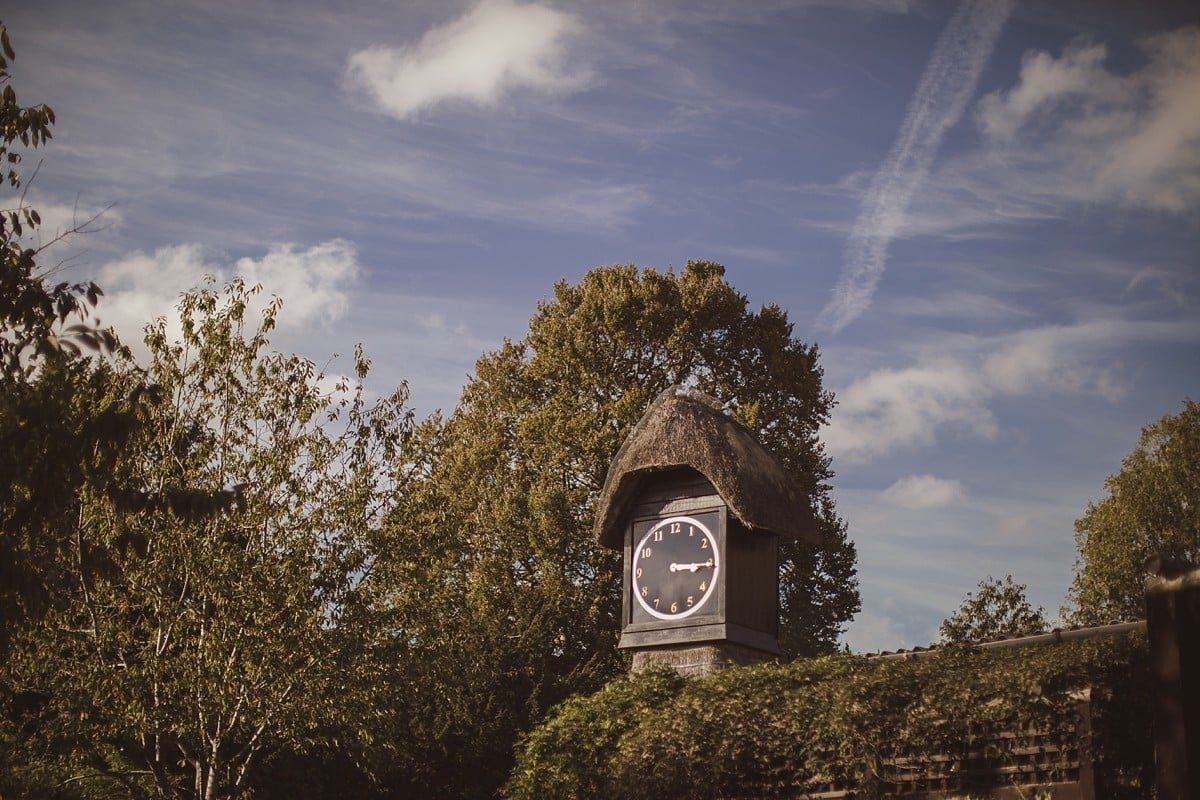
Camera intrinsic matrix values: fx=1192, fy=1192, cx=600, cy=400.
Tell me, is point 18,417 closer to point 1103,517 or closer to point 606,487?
point 606,487

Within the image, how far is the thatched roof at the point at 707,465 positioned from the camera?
51.7 feet

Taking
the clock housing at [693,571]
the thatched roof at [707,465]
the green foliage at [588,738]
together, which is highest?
the thatched roof at [707,465]

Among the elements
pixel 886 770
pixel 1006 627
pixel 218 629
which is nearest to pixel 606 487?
pixel 218 629

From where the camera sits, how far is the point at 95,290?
7500 millimetres

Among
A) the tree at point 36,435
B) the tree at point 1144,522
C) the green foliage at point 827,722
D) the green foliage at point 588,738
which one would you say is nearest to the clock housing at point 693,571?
the green foliage at point 588,738

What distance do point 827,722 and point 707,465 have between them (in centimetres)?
594

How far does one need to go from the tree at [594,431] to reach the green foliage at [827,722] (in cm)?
887

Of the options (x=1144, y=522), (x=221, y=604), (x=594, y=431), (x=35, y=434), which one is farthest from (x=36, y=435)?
(x=1144, y=522)

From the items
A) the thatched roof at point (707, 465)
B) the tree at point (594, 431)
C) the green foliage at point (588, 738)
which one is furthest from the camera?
the tree at point (594, 431)

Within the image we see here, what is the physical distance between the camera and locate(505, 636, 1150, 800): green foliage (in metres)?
9.01

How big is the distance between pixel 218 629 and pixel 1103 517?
27947mm

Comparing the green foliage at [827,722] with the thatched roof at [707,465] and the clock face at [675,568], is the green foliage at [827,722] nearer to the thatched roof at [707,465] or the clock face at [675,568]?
the clock face at [675,568]

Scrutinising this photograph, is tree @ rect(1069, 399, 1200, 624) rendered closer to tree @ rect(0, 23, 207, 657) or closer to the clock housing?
the clock housing

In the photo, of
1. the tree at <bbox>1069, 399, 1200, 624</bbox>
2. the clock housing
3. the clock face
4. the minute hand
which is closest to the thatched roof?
the clock housing
